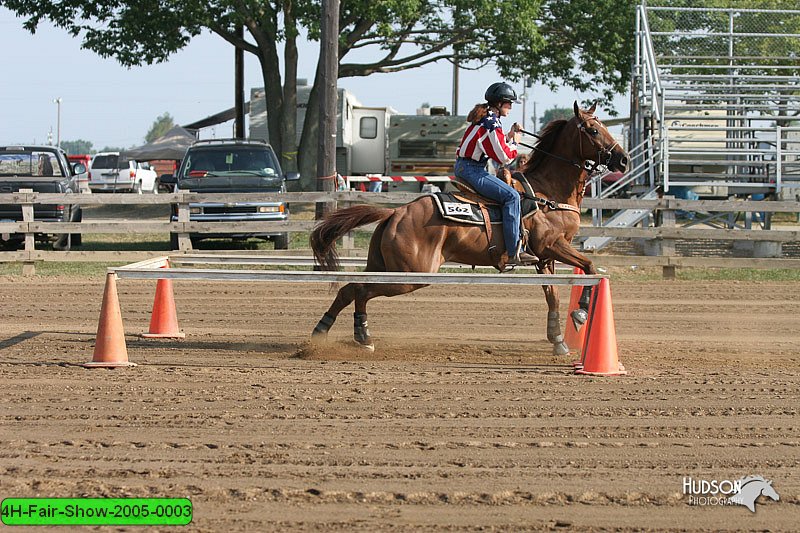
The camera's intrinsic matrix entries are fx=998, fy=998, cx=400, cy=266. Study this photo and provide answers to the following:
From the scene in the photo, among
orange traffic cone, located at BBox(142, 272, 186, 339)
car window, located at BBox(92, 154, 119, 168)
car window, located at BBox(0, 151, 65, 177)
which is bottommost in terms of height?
orange traffic cone, located at BBox(142, 272, 186, 339)

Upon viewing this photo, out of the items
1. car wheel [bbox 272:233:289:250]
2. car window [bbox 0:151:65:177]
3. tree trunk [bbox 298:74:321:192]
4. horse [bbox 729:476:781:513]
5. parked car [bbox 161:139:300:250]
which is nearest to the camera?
horse [bbox 729:476:781:513]

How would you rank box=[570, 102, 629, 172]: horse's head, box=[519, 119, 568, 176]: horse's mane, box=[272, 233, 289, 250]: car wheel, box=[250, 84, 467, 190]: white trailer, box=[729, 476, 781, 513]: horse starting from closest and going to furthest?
box=[729, 476, 781, 513]: horse
box=[570, 102, 629, 172]: horse's head
box=[519, 119, 568, 176]: horse's mane
box=[272, 233, 289, 250]: car wheel
box=[250, 84, 467, 190]: white trailer

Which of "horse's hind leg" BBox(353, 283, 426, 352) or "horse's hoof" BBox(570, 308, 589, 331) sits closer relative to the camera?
"horse's hoof" BBox(570, 308, 589, 331)

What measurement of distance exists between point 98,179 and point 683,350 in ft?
131

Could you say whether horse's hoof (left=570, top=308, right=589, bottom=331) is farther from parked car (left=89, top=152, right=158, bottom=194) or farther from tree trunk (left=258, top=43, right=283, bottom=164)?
parked car (left=89, top=152, right=158, bottom=194)

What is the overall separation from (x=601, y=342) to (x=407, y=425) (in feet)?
8.54

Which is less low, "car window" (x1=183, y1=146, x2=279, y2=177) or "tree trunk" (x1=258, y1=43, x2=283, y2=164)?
"tree trunk" (x1=258, y1=43, x2=283, y2=164)

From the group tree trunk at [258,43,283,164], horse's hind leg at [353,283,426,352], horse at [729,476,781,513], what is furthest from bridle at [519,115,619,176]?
tree trunk at [258,43,283,164]

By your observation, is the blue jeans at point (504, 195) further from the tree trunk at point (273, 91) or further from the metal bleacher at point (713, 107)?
the tree trunk at point (273, 91)

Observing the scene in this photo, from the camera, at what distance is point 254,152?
20766mm

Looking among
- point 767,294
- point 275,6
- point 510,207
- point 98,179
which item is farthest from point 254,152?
point 98,179

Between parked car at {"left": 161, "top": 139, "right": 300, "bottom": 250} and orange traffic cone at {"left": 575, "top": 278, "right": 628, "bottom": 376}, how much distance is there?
34.5 feet

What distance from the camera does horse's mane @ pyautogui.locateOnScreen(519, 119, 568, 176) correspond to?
34.1ft

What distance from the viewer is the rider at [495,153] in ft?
30.7
